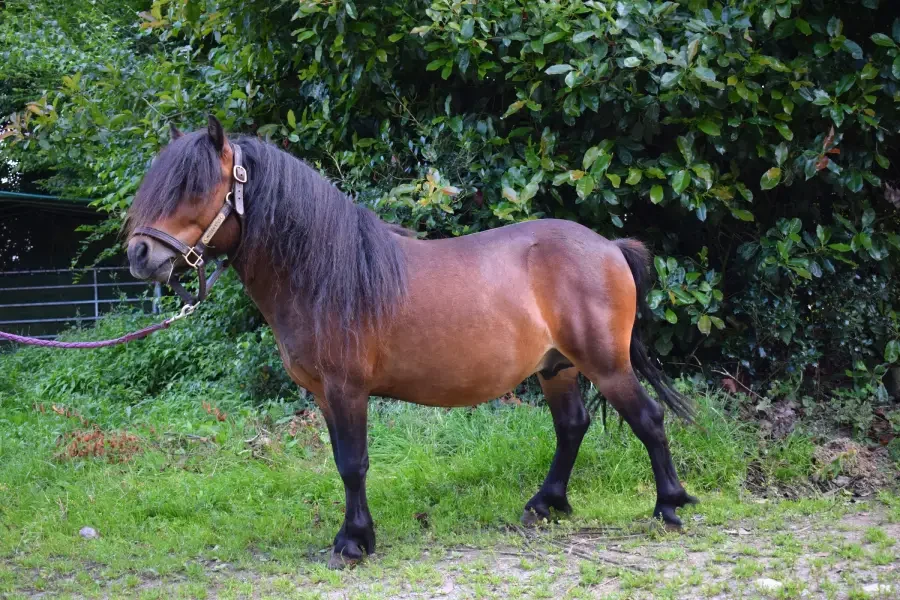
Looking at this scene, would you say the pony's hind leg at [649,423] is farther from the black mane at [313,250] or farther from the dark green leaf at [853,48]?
the dark green leaf at [853,48]

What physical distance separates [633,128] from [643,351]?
181 cm

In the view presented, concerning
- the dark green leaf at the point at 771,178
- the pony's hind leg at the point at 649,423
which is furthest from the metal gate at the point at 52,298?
the pony's hind leg at the point at 649,423

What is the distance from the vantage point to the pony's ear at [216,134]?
3.52m

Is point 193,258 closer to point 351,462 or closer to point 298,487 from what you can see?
point 351,462

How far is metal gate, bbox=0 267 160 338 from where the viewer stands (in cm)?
1352

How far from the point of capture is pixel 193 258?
3586 mm

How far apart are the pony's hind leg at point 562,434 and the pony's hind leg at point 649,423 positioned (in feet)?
1.19

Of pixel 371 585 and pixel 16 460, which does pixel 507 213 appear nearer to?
pixel 371 585

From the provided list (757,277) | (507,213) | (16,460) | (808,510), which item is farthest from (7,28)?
(808,510)

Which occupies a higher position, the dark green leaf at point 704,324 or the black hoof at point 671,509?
the dark green leaf at point 704,324

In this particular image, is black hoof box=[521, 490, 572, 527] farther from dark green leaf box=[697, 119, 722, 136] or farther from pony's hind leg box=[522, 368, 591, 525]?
dark green leaf box=[697, 119, 722, 136]

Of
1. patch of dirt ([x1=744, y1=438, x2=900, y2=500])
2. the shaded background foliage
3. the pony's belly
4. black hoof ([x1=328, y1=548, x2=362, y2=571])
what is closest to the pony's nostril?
the pony's belly

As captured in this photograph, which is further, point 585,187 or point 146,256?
point 585,187

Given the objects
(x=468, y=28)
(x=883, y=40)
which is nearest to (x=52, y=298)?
(x=468, y=28)
